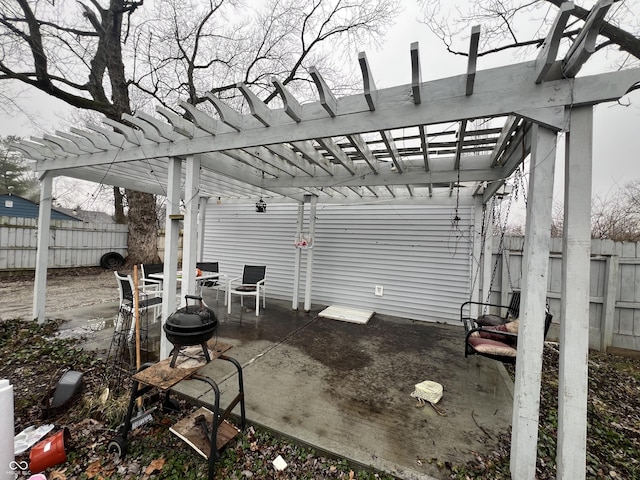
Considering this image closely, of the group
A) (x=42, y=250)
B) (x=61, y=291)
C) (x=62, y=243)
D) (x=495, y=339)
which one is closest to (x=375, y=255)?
(x=495, y=339)

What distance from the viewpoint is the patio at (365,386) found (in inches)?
78.2

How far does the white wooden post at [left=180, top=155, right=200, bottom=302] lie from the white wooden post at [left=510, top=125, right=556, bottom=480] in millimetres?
3126

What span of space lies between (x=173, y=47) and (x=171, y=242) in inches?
325

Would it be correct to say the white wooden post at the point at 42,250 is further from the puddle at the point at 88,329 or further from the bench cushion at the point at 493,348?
the bench cushion at the point at 493,348

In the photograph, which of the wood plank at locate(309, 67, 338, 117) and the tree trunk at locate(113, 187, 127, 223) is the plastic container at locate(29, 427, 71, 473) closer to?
the wood plank at locate(309, 67, 338, 117)

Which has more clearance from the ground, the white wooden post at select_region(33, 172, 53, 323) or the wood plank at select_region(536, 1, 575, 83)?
the wood plank at select_region(536, 1, 575, 83)

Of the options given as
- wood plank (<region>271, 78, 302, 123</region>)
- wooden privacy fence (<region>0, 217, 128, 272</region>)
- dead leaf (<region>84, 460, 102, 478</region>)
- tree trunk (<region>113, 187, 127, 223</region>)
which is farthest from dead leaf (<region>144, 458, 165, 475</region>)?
Result: tree trunk (<region>113, 187, 127, 223</region>)

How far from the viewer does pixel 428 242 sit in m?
5.30

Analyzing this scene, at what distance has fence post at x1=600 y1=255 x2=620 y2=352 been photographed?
13.2ft

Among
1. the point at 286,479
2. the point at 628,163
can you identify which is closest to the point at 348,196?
the point at 286,479

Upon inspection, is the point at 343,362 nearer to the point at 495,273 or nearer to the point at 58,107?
the point at 495,273

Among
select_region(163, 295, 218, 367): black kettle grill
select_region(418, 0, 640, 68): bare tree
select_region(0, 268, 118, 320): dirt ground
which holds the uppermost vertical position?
select_region(418, 0, 640, 68): bare tree

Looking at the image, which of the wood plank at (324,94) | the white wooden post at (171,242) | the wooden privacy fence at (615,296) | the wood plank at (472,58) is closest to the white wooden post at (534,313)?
the wood plank at (472,58)

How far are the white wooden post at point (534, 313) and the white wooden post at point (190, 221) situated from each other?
10.3 feet
